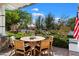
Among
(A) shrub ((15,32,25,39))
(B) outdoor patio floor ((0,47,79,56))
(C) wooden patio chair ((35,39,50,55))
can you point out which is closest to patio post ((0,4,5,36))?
(A) shrub ((15,32,25,39))

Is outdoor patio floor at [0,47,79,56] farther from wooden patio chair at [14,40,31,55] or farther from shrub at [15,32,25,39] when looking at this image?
shrub at [15,32,25,39]

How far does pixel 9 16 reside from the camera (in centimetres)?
421

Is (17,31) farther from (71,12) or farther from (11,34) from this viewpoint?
(71,12)

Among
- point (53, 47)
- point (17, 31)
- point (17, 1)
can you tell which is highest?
point (17, 1)

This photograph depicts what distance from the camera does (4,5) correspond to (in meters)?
4.22

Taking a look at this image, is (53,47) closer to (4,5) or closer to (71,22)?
(71,22)

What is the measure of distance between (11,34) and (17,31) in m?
0.12

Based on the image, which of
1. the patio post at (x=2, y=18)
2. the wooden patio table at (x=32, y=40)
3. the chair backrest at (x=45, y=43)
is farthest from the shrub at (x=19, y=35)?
the chair backrest at (x=45, y=43)

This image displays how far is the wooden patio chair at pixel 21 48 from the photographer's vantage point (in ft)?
13.9

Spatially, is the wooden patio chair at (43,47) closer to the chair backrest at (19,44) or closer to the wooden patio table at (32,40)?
the wooden patio table at (32,40)

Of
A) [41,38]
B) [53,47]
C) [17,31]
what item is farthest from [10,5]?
[53,47]

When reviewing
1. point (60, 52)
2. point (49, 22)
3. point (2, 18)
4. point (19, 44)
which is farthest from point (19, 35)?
point (60, 52)

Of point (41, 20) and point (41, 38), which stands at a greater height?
point (41, 20)

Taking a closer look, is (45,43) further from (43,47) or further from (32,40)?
(32,40)
